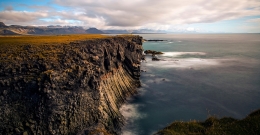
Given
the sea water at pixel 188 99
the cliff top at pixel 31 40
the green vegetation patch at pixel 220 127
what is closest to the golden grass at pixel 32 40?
the cliff top at pixel 31 40

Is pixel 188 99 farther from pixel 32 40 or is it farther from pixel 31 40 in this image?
pixel 31 40

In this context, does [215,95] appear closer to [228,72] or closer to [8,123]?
[228,72]

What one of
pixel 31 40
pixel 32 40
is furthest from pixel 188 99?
pixel 31 40

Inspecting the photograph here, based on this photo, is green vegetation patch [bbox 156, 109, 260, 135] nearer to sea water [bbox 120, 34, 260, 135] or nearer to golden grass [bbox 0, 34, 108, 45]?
sea water [bbox 120, 34, 260, 135]

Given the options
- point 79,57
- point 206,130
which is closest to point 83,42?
point 79,57

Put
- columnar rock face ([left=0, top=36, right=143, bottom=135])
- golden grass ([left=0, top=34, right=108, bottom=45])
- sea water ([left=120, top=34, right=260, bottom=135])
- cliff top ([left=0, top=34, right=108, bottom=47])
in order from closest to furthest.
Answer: columnar rock face ([left=0, top=36, right=143, bottom=135])
cliff top ([left=0, top=34, right=108, bottom=47])
golden grass ([left=0, top=34, right=108, bottom=45])
sea water ([left=120, top=34, right=260, bottom=135])

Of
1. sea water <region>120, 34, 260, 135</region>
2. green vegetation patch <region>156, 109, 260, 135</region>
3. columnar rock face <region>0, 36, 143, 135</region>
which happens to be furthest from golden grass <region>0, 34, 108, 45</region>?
green vegetation patch <region>156, 109, 260, 135</region>
